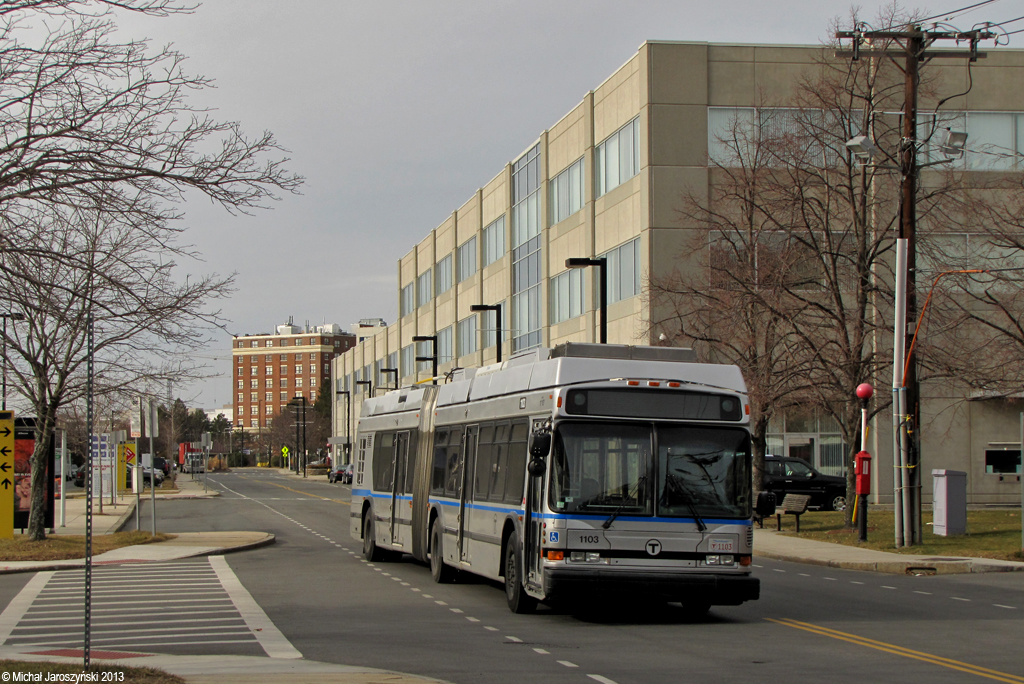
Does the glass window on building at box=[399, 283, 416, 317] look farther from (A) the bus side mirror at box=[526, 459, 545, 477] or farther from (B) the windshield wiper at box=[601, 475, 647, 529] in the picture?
(B) the windshield wiper at box=[601, 475, 647, 529]

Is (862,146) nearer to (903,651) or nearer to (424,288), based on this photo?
(903,651)

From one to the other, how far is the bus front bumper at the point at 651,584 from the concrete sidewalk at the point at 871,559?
8680mm

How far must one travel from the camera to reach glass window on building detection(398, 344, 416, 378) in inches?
3268

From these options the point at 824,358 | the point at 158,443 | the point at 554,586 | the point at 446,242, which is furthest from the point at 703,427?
the point at 158,443

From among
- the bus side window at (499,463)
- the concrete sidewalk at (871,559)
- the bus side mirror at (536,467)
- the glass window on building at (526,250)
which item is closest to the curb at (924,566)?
the concrete sidewalk at (871,559)

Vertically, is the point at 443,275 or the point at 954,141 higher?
the point at 443,275

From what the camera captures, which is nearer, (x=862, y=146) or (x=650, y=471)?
(x=650, y=471)

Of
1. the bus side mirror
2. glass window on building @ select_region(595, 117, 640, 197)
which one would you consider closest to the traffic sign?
the bus side mirror

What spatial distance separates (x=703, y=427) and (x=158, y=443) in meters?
147

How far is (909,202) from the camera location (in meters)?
24.2

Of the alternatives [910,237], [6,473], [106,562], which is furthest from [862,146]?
[6,473]

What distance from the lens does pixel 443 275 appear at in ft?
242

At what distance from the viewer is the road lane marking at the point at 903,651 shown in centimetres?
1009

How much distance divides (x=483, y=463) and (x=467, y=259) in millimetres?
50864
